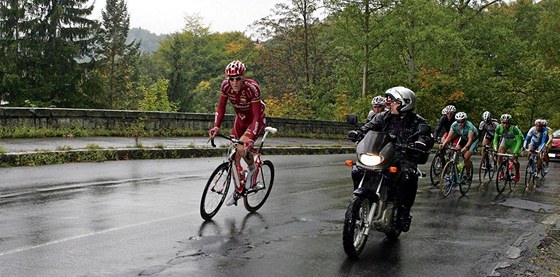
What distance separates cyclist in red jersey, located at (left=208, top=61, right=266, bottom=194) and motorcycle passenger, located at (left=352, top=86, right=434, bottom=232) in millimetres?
1886

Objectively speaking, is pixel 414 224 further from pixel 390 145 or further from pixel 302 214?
pixel 390 145

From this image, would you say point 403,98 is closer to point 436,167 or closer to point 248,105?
point 248,105

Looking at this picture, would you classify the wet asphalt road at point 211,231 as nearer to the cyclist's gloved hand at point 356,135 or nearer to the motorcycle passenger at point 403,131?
the motorcycle passenger at point 403,131

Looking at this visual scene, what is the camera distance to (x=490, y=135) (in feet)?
49.3

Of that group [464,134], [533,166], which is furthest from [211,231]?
[533,166]

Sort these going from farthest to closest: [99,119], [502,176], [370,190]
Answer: [99,119], [502,176], [370,190]

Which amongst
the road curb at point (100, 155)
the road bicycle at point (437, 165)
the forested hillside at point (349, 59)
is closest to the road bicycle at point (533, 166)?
the road bicycle at point (437, 165)

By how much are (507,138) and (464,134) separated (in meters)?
1.80

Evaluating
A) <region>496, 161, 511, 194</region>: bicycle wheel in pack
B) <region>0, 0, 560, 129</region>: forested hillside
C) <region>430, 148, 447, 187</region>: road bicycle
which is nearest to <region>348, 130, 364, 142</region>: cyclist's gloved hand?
<region>430, 148, 447, 187</region>: road bicycle

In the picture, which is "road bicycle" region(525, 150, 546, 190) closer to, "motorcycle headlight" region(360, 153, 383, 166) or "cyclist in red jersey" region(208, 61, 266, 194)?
"cyclist in red jersey" region(208, 61, 266, 194)

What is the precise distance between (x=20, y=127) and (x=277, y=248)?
13226mm

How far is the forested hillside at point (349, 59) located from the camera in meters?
33.0

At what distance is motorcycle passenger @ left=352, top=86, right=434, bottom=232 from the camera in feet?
23.3

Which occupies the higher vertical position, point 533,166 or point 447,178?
point 447,178
